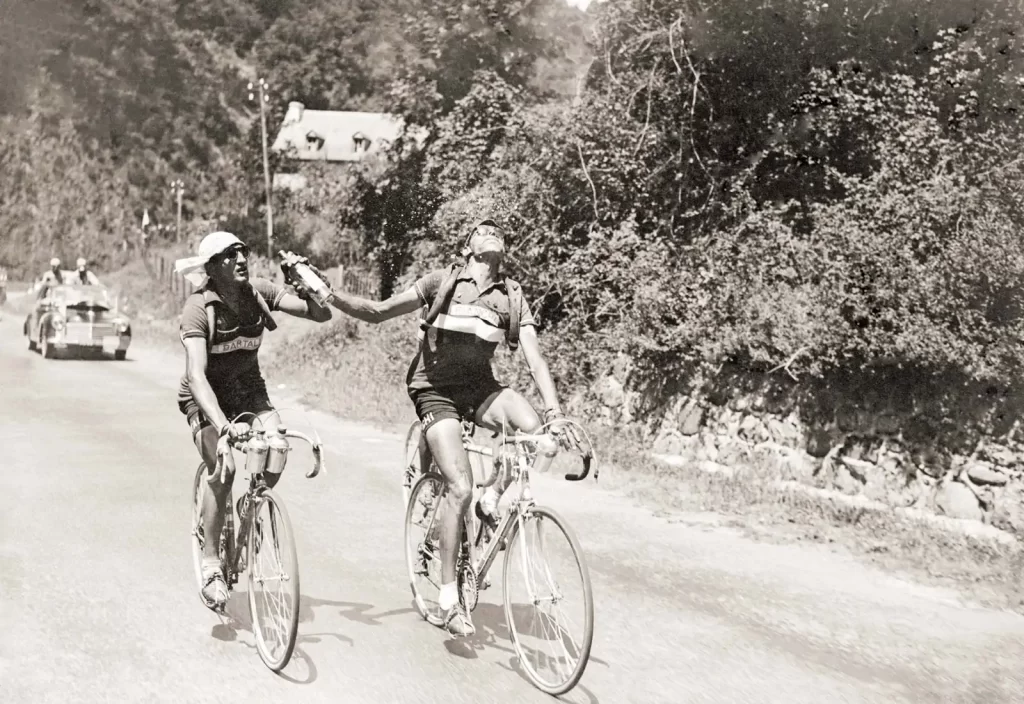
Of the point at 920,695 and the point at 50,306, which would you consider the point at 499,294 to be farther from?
the point at 50,306

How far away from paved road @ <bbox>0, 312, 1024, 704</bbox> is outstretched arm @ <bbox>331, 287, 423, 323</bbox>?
153 centimetres

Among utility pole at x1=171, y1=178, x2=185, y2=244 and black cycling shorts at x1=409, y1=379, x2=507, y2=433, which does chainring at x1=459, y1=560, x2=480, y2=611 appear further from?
utility pole at x1=171, y1=178, x2=185, y2=244

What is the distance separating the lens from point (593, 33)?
15617 millimetres

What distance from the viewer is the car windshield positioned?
20.9 metres

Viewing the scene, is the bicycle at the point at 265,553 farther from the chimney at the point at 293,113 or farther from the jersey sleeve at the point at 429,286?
the chimney at the point at 293,113

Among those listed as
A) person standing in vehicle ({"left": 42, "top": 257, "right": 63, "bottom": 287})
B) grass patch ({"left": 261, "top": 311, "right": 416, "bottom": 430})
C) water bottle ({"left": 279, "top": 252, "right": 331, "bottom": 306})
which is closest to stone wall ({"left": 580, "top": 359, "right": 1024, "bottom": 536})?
grass patch ({"left": 261, "top": 311, "right": 416, "bottom": 430})

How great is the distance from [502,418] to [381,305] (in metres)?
0.82

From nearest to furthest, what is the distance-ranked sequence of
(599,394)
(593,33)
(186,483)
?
(186,483), (599,394), (593,33)

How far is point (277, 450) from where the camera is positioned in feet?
15.0

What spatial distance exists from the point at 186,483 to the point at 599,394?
571 cm

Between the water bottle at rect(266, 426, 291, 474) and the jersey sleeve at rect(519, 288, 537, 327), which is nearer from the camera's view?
the water bottle at rect(266, 426, 291, 474)

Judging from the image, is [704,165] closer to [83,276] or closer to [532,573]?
[532,573]

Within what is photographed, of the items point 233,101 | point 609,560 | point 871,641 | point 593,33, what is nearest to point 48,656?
point 609,560

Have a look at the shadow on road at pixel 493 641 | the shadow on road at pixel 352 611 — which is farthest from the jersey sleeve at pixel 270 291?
the shadow on road at pixel 493 641
